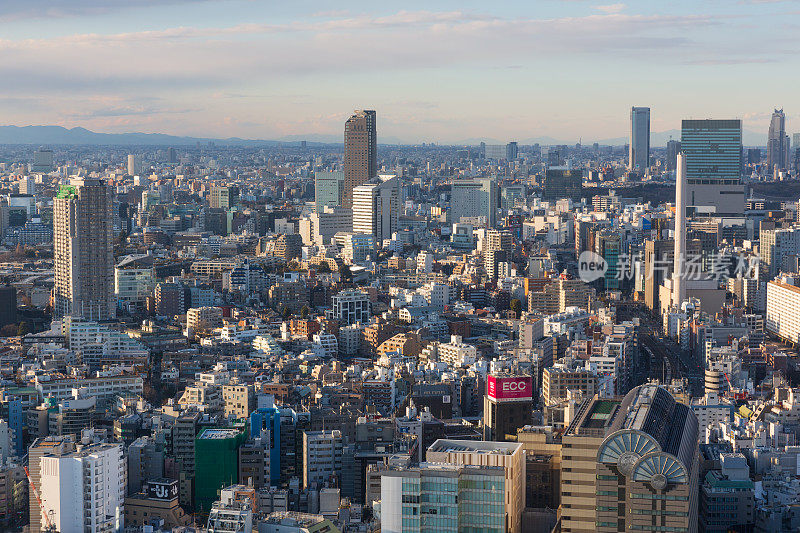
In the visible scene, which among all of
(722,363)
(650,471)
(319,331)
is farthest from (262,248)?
(650,471)

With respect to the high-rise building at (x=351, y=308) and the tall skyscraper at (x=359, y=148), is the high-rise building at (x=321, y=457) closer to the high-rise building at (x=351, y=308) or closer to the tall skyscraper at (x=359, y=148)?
Answer: the high-rise building at (x=351, y=308)

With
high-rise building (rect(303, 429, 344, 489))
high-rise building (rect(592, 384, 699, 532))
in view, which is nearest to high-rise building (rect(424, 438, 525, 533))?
high-rise building (rect(592, 384, 699, 532))

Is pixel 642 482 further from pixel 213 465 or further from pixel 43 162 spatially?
pixel 43 162

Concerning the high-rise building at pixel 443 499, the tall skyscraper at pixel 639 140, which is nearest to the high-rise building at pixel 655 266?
the high-rise building at pixel 443 499

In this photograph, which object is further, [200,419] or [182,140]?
[182,140]

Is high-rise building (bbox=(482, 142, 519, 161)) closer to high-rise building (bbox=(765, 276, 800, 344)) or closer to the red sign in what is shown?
high-rise building (bbox=(765, 276, 800, 344))

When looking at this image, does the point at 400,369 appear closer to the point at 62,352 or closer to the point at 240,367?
the point at 240,367

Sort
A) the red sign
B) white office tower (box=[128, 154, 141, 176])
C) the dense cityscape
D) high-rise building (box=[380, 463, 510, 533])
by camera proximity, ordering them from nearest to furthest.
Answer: high-rise building (box=[380, 463, 510, 533]) → the dense cityscape → the red sign → white office tower (box=[128, 154, 141, 176])
